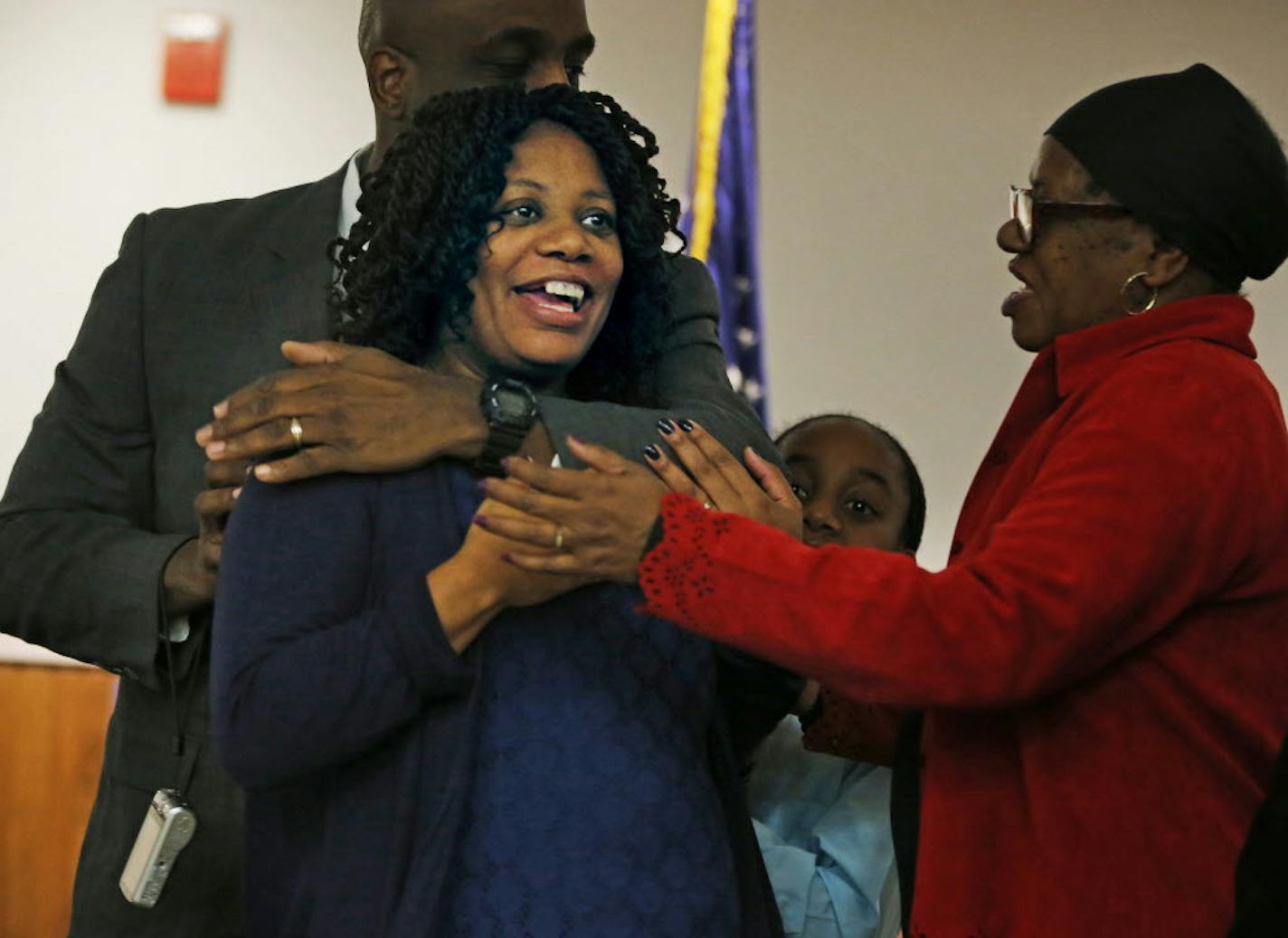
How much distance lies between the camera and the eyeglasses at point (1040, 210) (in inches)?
80.5

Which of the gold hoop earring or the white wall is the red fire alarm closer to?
the white wall

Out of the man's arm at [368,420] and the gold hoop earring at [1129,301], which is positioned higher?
the gold hoop earring at [1129,301]

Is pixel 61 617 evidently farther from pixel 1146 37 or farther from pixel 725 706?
pixel 1146 37

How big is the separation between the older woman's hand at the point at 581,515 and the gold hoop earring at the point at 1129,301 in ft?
2.02

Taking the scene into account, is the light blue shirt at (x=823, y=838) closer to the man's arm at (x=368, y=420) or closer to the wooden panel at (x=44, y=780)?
the man's arm at (x=368, y=420)

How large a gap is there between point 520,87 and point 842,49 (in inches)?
133

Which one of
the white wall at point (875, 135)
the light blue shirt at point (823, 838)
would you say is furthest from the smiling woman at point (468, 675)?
the white wall at point (875, 135)

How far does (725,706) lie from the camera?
6.86 feet

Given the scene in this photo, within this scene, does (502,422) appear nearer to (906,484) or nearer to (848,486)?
(848,486)

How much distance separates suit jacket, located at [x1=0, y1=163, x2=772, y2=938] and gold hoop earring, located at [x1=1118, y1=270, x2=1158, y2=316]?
1.48ft

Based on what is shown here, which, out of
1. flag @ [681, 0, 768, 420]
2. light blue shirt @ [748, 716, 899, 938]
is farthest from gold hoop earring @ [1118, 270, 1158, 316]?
flag @ [681, 0, 768, 420]

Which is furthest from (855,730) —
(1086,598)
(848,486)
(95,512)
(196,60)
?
(196,60)

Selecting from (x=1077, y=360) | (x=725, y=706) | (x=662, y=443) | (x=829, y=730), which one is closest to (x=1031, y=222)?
(x=1077, y=360)

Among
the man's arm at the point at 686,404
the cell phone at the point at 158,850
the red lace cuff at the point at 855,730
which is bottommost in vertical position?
the cell phone at the point at 158,850
